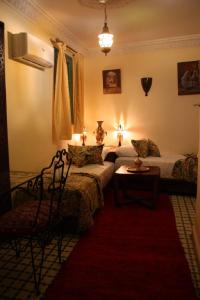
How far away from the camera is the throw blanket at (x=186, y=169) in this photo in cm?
373

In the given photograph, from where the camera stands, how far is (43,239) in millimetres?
1885

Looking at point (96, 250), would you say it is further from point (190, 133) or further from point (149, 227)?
point (190, 133)

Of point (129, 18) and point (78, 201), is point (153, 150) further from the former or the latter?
point (78, 201)

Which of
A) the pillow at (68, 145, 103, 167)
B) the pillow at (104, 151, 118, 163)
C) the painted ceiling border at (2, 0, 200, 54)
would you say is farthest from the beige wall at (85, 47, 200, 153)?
the pillow at (68, 145, 103, 167)

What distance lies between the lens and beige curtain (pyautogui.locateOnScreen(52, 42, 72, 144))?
393cm

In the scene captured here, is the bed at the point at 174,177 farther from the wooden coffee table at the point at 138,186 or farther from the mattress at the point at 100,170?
the mattress at the point at 100,170

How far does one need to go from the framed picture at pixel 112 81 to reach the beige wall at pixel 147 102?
0.09m

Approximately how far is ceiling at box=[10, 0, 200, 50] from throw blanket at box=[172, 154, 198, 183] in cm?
219

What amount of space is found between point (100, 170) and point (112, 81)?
2357 mm

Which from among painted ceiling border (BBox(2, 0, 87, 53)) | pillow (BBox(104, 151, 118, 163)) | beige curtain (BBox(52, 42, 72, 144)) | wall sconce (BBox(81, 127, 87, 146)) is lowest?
pillow (BBox(104, 151, 118, 163))

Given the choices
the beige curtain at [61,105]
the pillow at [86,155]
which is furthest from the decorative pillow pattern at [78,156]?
the beige curtain at [61,105]

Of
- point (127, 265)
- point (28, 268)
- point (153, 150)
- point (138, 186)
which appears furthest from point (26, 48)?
point (153, 150)

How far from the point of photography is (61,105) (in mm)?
4070

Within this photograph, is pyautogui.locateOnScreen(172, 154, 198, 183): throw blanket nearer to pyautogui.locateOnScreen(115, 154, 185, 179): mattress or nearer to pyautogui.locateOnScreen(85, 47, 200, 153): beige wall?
pyautogui.locateOnScreen(115, 154, 185, 179): mattress
